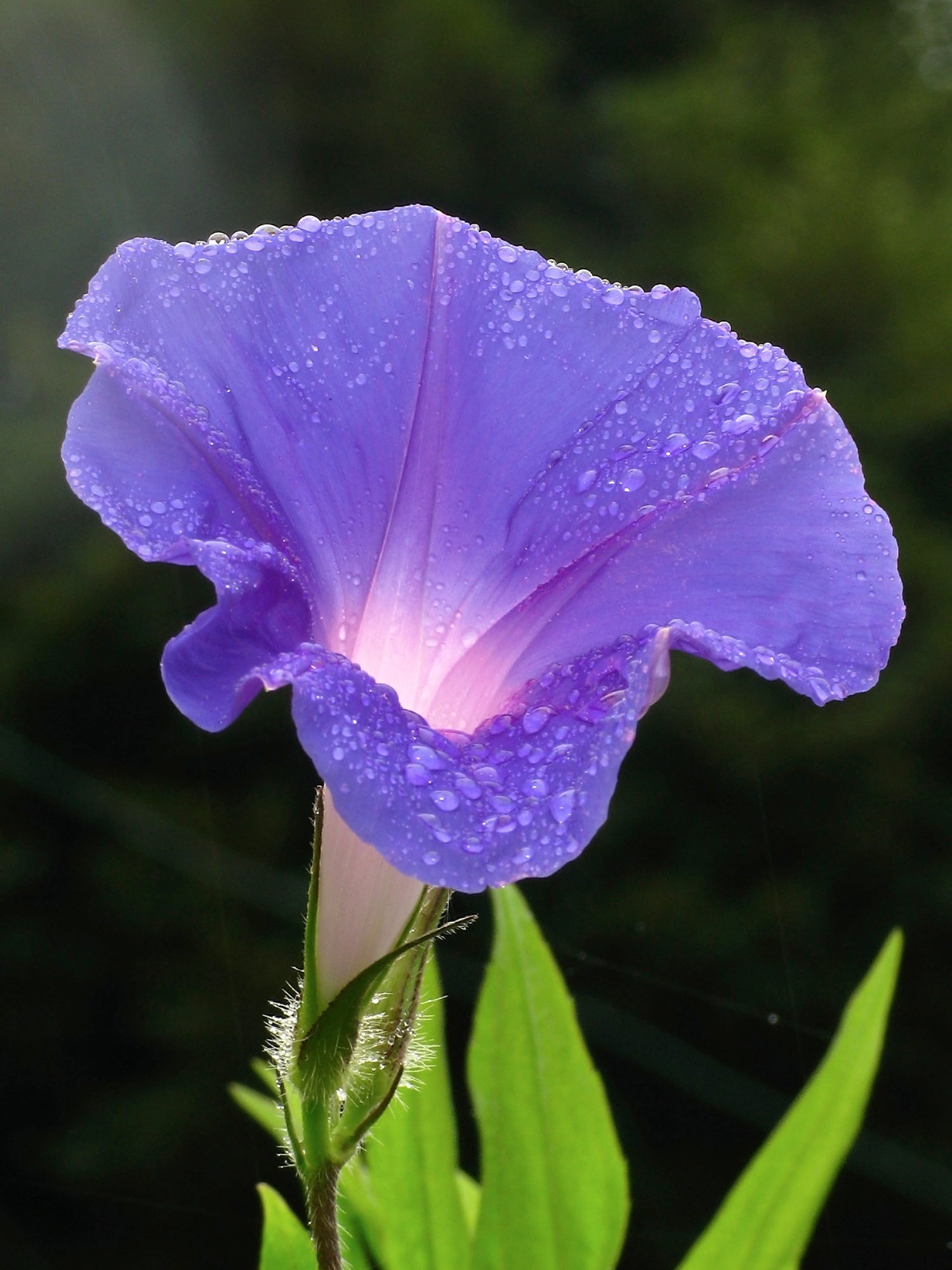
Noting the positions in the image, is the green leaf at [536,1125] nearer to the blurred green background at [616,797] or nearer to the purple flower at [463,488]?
the purple flower at [463,488]

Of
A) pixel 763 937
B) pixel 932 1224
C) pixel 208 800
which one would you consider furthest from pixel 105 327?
pixel 932 1224

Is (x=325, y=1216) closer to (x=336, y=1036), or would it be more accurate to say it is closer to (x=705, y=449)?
(x=336, y=1036)

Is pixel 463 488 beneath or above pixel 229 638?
above

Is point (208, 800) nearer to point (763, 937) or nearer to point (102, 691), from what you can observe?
point (102, 691)

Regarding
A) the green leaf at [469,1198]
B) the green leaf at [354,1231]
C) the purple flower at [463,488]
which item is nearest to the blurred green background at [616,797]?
the green leaf at [469,1198]

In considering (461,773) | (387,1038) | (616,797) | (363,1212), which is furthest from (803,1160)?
(616,797)

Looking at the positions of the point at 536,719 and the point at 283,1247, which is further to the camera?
the point at 283,1247

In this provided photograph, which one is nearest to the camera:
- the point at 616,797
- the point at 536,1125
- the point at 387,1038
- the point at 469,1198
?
the point at 387,1038
